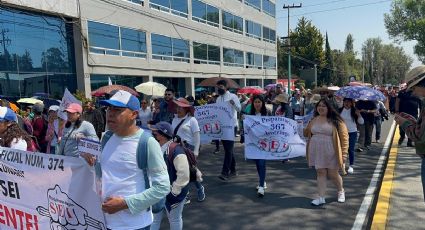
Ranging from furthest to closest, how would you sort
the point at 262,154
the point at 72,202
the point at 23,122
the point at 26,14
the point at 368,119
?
the point at 26,14, the point at 368,119, the point at 23,122, the point at 262,154, the point at 72,202

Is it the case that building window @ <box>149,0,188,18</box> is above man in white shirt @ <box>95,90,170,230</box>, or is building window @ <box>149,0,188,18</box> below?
above

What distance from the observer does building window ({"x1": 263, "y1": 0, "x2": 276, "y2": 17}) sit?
50156 millimetres

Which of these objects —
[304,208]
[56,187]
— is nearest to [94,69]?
[304,208]

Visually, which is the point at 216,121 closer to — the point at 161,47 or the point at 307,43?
the point at 161,47

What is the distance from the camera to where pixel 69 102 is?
584 centimetres

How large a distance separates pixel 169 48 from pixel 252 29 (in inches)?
784

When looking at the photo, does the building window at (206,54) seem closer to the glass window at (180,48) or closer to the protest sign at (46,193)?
the glass window at (180,48)

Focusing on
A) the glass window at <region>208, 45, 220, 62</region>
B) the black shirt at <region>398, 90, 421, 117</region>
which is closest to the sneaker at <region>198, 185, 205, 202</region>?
the black shirt at <region>398, 90, 421, 117</region>

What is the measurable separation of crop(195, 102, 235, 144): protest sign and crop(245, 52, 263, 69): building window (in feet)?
113

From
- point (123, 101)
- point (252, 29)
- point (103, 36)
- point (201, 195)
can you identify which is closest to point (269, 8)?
point (252, 29)

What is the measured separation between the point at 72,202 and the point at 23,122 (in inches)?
216

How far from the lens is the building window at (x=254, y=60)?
144ft

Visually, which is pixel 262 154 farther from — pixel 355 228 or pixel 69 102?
pixel 69 102

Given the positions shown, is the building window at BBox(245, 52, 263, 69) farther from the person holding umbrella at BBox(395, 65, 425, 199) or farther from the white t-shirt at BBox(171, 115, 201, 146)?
the person holding umbrella at BBox(395, 65, 425, 199)
